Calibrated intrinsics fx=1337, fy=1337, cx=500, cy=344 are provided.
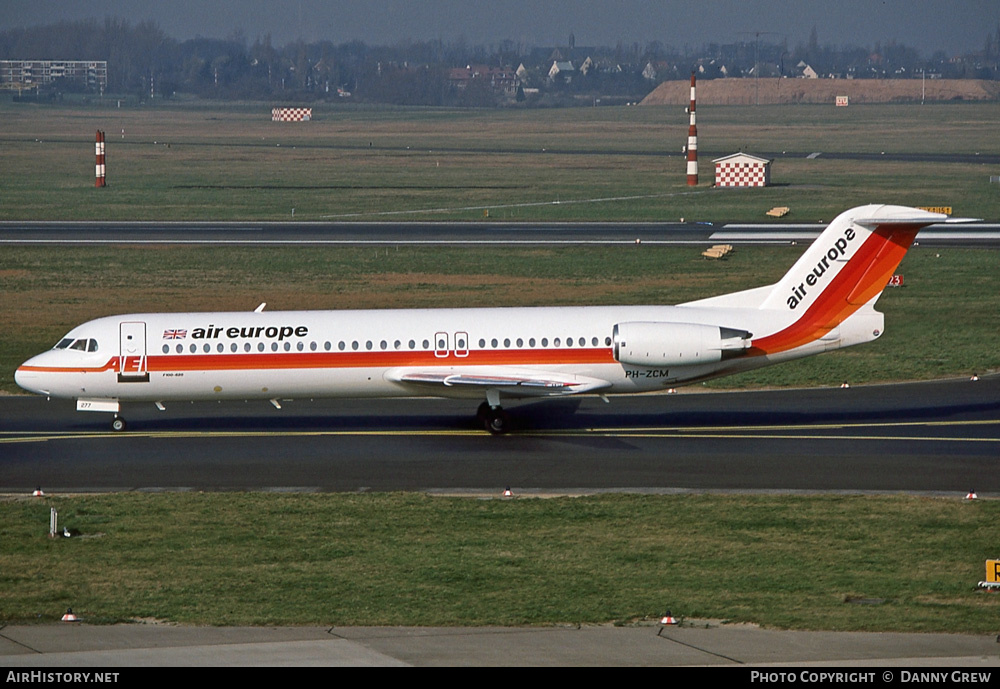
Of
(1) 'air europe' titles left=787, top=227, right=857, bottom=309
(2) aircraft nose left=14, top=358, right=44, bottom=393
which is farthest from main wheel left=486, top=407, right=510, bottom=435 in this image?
(2) aircraft nose left=14, top=358, right=44, bottom=393

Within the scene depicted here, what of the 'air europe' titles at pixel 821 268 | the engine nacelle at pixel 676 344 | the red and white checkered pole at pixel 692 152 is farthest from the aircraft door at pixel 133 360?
the red and white checkered pole at pixel 692 152

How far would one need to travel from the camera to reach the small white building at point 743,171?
97188mm

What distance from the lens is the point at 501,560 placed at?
2239cm

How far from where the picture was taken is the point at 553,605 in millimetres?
19875

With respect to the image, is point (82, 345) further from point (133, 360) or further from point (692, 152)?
point (692, 152)

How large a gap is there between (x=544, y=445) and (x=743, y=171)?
69.1 m

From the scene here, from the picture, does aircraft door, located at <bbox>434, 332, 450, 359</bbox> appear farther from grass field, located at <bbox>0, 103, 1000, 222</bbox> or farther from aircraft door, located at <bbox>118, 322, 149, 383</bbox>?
grass field, located at <bbox>0, 103, 1000, 222</bbox>

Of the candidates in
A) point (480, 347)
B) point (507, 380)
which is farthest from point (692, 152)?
point (507, 380)

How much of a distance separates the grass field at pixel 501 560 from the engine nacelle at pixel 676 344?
5.96 metres

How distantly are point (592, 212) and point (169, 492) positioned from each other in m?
59.1

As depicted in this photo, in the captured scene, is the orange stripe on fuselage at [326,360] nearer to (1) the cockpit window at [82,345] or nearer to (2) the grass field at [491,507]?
(1) the cockpit window at [82,345]

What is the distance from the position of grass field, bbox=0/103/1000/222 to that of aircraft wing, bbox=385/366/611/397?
49081mm
